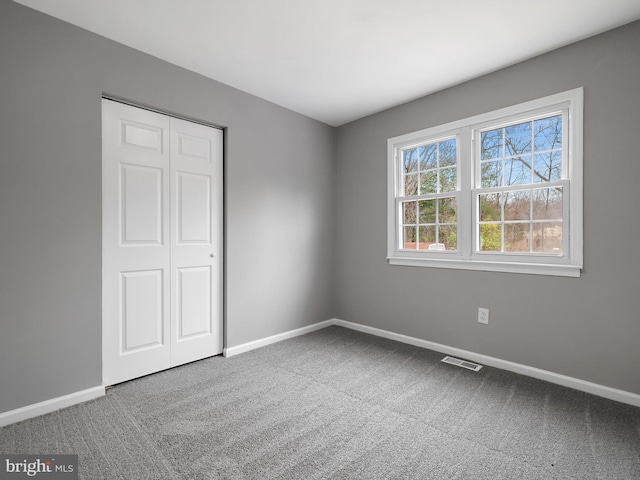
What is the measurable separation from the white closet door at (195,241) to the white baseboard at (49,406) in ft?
2.09

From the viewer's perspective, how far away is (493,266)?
2.84 m

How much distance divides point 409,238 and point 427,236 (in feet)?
0.70

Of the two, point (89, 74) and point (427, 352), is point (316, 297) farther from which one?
point (89, 74)

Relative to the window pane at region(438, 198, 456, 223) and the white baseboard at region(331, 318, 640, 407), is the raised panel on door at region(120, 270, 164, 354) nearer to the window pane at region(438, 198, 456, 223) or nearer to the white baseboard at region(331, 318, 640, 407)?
the white baseboard at region(331, 318, 640, 407)

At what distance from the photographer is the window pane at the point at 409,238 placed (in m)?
3.51

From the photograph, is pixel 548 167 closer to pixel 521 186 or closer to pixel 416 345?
pixel 521 186

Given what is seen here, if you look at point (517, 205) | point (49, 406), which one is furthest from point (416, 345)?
point (49, 406)

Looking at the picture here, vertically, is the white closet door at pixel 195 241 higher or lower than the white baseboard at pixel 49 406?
higher

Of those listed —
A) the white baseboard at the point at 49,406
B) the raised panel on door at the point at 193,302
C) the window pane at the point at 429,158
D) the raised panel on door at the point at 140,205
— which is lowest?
the white baseboard at the point at 49,406

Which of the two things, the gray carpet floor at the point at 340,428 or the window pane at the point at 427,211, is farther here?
the window pane at the point at 427,211

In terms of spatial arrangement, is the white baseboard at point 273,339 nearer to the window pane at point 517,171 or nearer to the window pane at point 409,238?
the window pane at point 409,238

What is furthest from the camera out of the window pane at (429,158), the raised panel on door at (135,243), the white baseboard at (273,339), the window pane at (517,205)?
the window pane at (429,158)

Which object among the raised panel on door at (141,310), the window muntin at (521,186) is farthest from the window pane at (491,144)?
the raised panel on door at (141,310)

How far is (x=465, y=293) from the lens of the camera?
3035 millimetres
